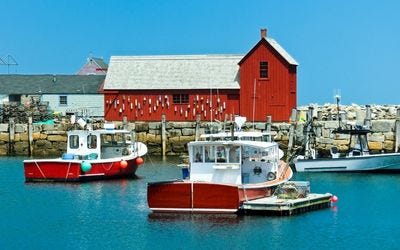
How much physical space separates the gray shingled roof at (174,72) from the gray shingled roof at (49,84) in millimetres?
8709

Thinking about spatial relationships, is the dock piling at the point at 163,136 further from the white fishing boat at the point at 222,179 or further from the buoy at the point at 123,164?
the white fishing boat at the point at 222,179

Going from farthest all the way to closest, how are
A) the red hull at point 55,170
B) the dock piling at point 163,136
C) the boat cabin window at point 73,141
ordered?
the dock piling at point 163,136, the boat cabin window at point 73,141, the red hull at point 55,170

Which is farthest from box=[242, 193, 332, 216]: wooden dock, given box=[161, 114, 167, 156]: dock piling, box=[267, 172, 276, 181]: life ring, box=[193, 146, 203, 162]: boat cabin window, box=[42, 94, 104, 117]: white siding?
box=[42, 94, 104, 117]: white siding

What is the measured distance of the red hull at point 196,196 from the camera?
3325cm

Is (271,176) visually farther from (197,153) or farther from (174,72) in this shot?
(174,72)

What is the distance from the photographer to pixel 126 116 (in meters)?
63.4

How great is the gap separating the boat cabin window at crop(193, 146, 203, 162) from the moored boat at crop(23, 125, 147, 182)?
11351mm

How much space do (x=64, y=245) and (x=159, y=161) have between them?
83.2ft

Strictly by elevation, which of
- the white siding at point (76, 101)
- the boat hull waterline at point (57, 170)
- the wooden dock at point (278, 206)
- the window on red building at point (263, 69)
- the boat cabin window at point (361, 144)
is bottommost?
the wooden dock at point (278, 206)

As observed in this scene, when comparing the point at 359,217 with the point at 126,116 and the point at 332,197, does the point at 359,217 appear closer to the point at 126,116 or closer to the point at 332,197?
the point at 332,197

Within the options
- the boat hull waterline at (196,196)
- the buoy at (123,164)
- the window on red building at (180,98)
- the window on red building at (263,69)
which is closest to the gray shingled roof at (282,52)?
the window on red building at (263,69)

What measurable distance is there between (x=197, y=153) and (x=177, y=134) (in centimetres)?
2410

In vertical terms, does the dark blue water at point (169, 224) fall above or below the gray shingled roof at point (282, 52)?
below

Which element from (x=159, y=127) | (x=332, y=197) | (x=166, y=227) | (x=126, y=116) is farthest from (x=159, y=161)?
(x=166, y=227)
